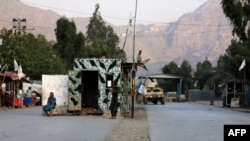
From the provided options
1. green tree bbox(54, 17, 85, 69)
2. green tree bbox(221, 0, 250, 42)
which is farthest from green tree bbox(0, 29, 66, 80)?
green tree bbox(221, 0, 250, 42)

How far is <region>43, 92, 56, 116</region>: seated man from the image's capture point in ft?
85.4

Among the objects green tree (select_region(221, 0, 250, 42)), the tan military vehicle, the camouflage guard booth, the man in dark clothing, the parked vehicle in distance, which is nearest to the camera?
the man in dark clothing

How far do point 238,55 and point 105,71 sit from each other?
79.8 ft

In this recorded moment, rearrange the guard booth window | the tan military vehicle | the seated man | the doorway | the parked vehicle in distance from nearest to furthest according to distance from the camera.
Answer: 1. the seated man
2. the guard booth window
3. the doorway
4. the tan military vehicle
5. the parked vehicle in distance

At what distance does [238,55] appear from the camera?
47844 mm

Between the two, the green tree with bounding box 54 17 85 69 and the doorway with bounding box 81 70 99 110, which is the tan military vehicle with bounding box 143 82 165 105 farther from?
the doorway with bounding box 81 70 99 110

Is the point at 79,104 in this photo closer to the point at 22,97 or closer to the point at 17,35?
the point at 22,97

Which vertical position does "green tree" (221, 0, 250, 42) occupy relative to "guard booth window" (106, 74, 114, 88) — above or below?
above

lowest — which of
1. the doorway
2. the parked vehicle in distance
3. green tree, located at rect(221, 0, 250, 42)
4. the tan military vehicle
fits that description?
the parked vehicle in distance

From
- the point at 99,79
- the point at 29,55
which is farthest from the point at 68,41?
the point at 99,79

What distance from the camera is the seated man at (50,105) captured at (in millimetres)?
26016

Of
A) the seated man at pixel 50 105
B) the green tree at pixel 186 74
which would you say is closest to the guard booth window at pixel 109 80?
the seated man at pixel 50 105

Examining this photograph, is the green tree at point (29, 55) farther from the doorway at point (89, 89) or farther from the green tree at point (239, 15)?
the green tree at point (239, 15)

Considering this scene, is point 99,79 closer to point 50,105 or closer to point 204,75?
point 50,105
